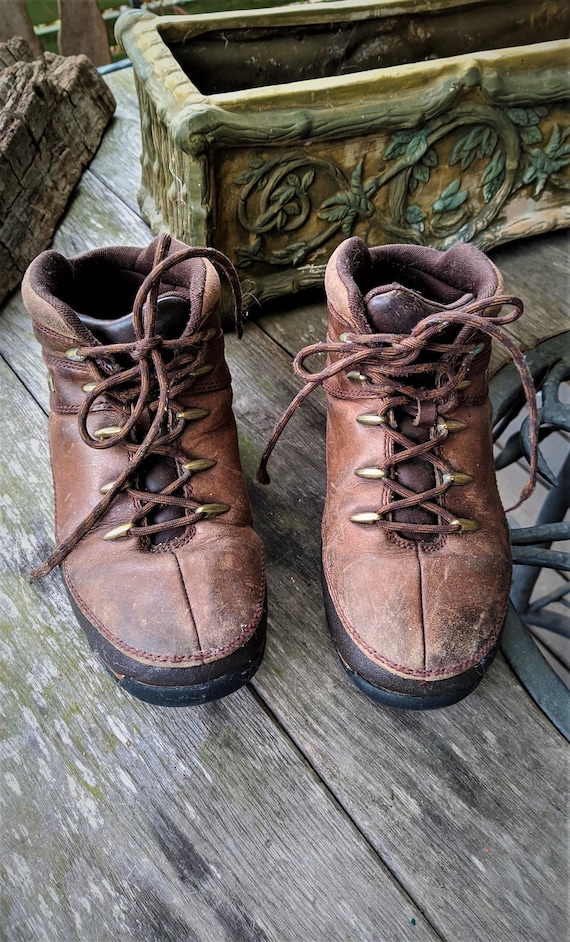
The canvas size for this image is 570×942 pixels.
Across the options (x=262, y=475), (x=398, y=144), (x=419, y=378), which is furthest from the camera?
(x=398, y=144)

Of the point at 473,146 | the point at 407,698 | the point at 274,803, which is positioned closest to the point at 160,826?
the point at 274,803

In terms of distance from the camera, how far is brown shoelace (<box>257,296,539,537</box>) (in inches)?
24.1

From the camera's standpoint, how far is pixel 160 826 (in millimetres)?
575

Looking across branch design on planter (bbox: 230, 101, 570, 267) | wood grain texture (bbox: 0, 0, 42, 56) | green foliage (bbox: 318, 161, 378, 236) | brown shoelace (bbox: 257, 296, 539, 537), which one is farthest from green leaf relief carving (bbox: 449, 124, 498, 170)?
wood grain texture (bbox: 0, 0, 42, 56)

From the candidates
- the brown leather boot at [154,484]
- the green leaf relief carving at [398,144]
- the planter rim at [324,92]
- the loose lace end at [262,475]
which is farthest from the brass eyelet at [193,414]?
the green leaf relief carving at [398,144]

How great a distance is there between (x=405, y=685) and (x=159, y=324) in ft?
1.23

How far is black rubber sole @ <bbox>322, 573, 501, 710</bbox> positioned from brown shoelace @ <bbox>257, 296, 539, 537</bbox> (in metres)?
0.11

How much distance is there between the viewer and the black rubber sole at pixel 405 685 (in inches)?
22.4

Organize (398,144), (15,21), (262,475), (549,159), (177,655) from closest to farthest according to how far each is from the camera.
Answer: (177,655) → (262,475) → (398,144) → (549,159) → (15,21)

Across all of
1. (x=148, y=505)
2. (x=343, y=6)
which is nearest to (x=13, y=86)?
(x=343, y=6)

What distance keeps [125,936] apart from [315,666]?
26cm

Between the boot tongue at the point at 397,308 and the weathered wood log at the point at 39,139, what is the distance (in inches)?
24.6

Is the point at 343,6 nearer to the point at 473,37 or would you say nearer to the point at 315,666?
the point at 473,37

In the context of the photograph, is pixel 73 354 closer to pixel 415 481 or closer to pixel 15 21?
pixel 415 481
